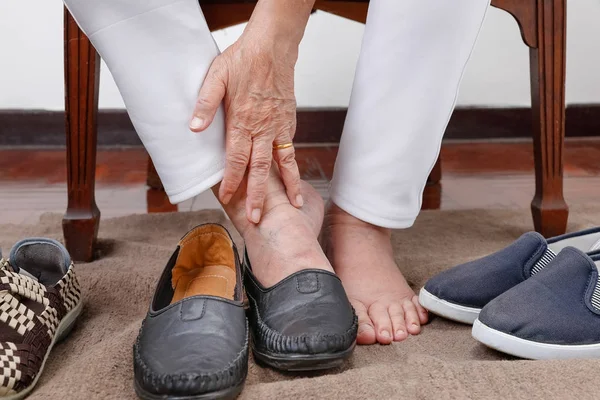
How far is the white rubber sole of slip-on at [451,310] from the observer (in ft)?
2.35

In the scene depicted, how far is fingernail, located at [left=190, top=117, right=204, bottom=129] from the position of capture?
2.19 ft

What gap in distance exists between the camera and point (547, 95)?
3.48ft

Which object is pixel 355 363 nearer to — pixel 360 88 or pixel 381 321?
pixel 381 321


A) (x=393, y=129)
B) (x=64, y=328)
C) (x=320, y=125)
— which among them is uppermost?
(x=393, y=129)

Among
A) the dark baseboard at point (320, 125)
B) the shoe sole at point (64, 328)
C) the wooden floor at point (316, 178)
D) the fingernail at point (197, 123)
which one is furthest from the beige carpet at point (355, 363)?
the dark baseboard at point (320, 125)

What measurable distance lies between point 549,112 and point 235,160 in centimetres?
60

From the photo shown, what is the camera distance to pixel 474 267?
0.73 metres

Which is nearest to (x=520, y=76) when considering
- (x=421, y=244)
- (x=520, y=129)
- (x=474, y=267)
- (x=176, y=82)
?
(x=520, y=129)

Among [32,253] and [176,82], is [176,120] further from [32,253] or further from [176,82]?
[32,253]

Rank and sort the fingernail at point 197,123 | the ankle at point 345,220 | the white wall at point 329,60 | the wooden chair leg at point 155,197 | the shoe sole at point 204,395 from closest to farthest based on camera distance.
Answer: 1. the shoe sole at point 204,395
2. the fingernail at point 197,123
3. the ankle at point 345,220
4. the wooden chair leg at point 155,197
5. the white wall at point 329,60

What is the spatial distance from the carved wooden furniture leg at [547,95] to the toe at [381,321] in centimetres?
46

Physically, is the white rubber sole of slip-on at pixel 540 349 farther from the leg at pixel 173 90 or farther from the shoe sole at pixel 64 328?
the shoe sole at pixel 64 328

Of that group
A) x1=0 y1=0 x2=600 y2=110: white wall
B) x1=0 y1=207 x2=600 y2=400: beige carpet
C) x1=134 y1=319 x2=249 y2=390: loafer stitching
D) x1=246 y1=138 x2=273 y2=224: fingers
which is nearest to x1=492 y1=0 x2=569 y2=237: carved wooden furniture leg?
x1=0 y1=207 x2=600 y2=400: beige carpet

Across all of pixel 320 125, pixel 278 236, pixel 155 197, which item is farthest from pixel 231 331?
pixel 320 125
